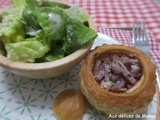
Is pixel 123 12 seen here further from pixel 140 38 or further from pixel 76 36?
pixel 76 36

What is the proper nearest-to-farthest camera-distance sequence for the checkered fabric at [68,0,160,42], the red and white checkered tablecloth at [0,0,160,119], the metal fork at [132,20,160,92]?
the metal fork at [132,20,160,92]
the red and white checkered tablecloth at [0,0,160,119]
the checkered fabric at [68,0,160,42]

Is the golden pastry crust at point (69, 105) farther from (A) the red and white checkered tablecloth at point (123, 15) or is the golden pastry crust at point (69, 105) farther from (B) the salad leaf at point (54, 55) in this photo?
(A) the red and white checkered tablecloth at point (123, 15)

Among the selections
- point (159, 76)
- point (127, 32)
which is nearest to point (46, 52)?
point (159, 76)

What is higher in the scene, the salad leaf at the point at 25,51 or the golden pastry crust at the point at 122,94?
the salad leaf at the point at 25,51

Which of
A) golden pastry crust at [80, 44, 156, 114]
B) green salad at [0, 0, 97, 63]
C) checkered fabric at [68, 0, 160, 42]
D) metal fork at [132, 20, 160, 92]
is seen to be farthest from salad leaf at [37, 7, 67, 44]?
checkered fabric at [68, 0, 160, 42]

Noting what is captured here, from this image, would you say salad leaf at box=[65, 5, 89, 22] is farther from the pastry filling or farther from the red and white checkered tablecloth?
the red and white checkered tablecloth

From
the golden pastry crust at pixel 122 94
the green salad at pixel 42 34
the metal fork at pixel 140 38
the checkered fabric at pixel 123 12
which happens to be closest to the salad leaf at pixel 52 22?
the green salad at pixel 42 34
